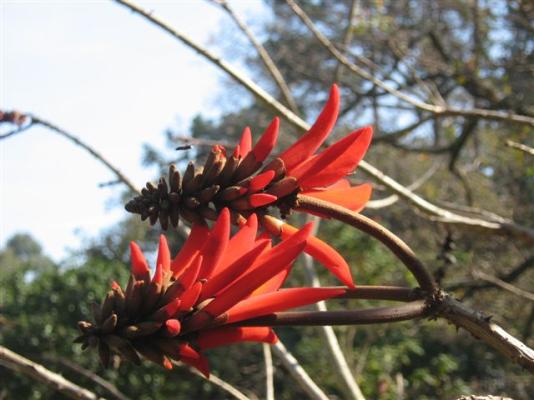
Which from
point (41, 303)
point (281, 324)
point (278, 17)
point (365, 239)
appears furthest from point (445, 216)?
point (278, 17)

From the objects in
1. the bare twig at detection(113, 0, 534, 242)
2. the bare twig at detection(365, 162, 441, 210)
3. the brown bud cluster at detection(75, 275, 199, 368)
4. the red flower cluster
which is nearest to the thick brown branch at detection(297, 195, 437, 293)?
the red flower cluster

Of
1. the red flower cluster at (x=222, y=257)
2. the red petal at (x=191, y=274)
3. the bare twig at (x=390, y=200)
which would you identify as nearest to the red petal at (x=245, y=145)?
the red flower cluster at (x=222, y=257)

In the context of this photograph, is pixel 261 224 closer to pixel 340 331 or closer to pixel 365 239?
pixel 340 331

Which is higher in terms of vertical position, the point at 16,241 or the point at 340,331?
Answer: the point at 340,331

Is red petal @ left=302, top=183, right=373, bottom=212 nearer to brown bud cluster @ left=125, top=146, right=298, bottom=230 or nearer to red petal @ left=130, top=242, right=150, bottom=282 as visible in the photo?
Result: brown bud cluster @ left=125, top=146, right=298, bottom=230

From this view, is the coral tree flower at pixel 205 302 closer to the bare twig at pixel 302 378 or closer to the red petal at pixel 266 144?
the red petal at pixel 266 144

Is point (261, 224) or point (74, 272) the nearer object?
point (261, 224)

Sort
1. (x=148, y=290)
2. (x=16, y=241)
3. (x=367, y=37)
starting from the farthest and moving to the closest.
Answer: (x=16, y=241) < (x=367, y=37) < (x=148, y=290)
